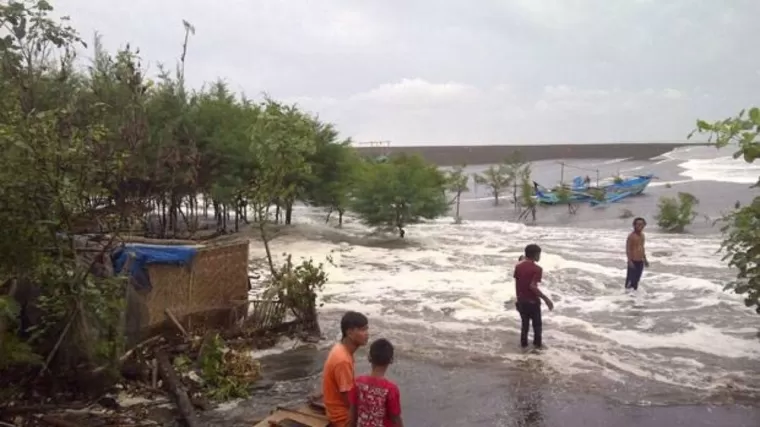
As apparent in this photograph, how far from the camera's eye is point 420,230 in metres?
25.2

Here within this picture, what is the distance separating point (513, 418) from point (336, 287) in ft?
23.8

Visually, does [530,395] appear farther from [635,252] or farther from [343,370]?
[635,252]

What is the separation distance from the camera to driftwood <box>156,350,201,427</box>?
5991 mm

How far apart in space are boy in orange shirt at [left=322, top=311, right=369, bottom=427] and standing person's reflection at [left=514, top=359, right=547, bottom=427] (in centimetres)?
263

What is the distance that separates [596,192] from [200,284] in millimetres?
30788

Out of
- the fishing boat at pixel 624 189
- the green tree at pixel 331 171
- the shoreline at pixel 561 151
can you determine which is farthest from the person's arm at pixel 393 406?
the shoreline at pixel 561 151

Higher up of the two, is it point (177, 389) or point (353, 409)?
point (353, 409)

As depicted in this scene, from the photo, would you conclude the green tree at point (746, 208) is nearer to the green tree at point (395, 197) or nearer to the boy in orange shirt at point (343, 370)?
the boy in orange shirt at point (343, 370)

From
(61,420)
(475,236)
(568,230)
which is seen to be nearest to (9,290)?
(61,420)

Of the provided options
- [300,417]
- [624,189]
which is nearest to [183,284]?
[300,417]

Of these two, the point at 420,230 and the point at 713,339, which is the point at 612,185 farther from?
the point at 713,339

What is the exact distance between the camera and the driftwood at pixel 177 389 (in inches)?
236

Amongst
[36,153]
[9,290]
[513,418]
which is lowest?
[513,418]

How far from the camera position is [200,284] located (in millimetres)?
8555
